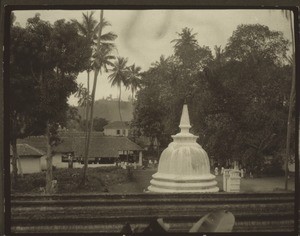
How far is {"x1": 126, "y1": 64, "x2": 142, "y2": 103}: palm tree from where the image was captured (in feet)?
7.67

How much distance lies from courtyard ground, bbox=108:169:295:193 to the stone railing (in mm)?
24

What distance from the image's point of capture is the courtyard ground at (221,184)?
2.32m

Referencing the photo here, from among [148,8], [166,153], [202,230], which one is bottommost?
[202,230]

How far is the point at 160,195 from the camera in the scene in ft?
7.59

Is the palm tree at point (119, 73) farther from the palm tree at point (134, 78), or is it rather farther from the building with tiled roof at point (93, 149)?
the building with tiled roof at point (93, 149)

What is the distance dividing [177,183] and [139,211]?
→ 19 centimetres

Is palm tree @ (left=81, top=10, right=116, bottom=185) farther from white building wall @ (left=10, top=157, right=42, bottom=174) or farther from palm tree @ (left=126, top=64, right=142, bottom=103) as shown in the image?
white building wall @ (left=10, top=157, right=42, bottom=174)

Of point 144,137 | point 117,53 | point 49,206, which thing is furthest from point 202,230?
point 117,53

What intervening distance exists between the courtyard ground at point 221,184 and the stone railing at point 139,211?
24mm

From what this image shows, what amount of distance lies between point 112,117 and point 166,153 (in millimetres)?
266

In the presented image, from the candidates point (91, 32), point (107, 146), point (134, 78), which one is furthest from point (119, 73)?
point (107, 146)

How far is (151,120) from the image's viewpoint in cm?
237

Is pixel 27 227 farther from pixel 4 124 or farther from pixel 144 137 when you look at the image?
pixel 144 137

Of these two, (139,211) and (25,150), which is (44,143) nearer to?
(25,150)
